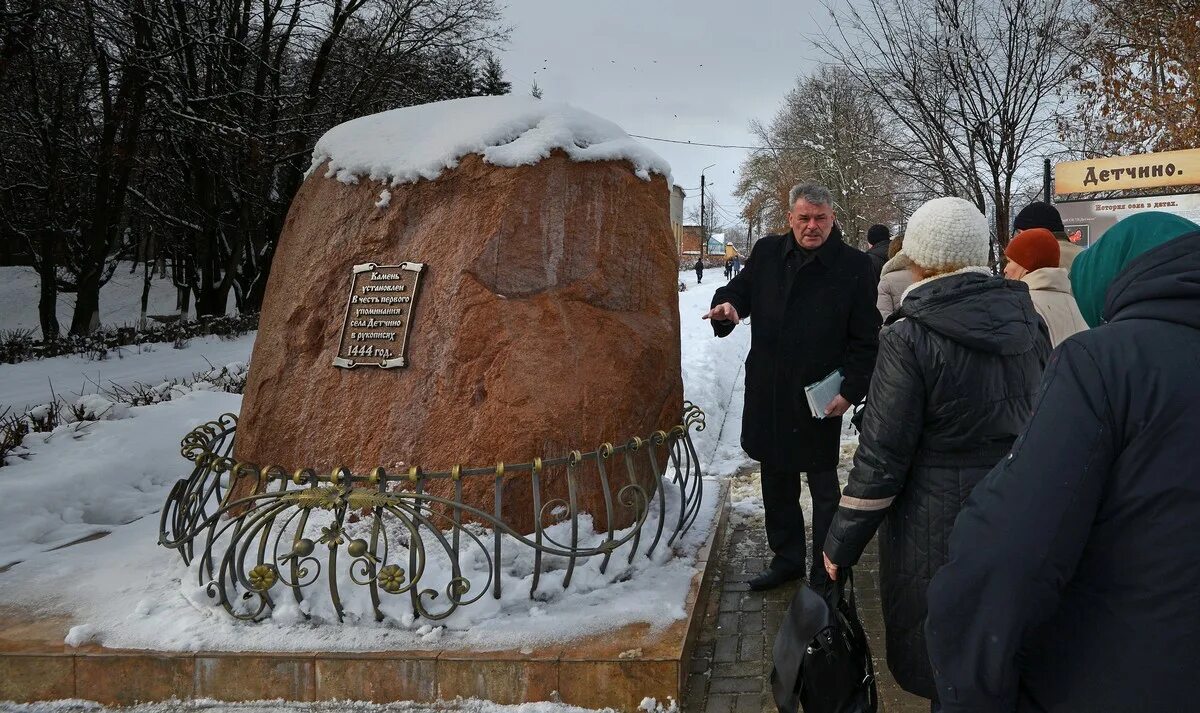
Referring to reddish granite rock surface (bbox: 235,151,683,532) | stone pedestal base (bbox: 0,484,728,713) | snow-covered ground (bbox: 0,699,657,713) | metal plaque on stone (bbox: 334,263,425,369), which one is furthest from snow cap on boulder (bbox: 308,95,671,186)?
snow-covered ground (bbox: 0,699,657,713)

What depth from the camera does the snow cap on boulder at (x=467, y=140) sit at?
3.62 meters

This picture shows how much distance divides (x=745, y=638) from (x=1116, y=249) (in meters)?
2.45

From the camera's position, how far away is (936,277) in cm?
228

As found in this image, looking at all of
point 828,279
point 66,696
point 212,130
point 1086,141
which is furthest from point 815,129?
point 66,696

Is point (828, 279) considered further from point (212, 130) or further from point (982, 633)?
point (212, 130)

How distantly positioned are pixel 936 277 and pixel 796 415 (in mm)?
1479

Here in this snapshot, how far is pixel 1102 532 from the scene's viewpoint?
3.92 ft

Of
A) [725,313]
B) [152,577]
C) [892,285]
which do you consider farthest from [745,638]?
[892,285]

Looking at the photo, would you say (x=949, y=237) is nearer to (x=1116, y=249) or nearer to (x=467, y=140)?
(x=1116, y=249)

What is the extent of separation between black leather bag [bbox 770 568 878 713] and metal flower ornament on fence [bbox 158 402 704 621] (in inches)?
42.1

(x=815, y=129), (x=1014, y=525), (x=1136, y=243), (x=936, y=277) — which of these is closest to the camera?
(x=1014, y=525)

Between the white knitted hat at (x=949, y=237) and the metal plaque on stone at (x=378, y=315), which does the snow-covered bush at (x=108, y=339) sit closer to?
the metal plaque on stone at (x=378, y=315)

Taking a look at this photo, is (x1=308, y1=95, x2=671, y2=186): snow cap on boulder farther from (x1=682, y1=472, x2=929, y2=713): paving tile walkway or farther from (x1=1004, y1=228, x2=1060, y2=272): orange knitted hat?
(x1=682, y1=472, x2=929, y2=713): paving tile walkway

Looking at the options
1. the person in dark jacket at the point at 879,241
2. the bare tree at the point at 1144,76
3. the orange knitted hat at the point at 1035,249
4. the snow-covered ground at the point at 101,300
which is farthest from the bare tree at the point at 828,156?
the snow-covered ground at the point at 101,300
